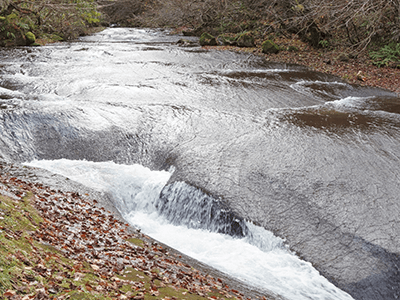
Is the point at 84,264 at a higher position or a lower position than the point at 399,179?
lower

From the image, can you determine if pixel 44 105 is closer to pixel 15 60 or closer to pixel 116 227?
pixel 116 227

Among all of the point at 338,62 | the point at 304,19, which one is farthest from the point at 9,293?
the point at 304,19

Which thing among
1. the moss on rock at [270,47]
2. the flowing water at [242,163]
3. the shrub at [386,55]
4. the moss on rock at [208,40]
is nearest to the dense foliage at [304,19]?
the shrub at [386,55]

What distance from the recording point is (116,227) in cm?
611

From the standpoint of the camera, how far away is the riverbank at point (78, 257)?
3311mm

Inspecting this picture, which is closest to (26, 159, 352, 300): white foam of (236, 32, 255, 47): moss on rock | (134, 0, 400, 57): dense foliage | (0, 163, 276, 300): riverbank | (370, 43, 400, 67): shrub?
(0, 163, 276, 300): riverbank

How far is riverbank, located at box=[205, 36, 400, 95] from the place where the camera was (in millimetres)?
16031

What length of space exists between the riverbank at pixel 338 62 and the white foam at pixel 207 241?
36.8 feet

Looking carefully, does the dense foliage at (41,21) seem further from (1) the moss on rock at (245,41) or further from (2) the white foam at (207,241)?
(2) the white foam at (207,241)

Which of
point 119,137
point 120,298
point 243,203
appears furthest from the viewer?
point 119,137

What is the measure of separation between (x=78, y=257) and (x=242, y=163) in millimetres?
4813

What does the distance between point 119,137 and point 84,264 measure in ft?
19.3

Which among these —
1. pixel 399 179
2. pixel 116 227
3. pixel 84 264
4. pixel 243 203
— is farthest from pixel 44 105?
pixel 399 179

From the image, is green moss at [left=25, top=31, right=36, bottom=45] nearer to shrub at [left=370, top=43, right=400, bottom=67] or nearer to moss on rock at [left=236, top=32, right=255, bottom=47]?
moss on rock at [left=236, top=32, right=255, bottom=47]
